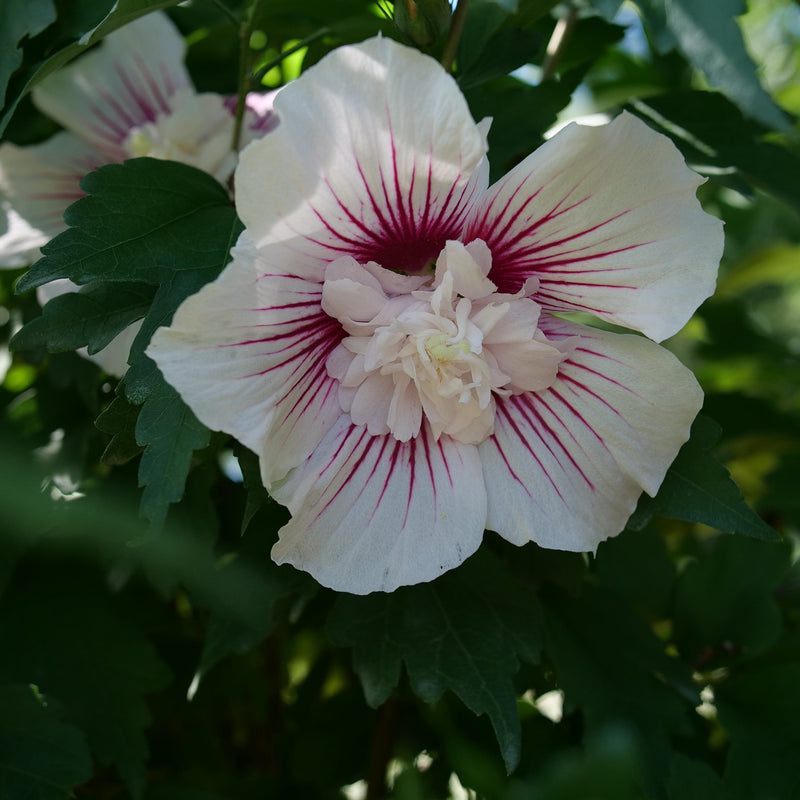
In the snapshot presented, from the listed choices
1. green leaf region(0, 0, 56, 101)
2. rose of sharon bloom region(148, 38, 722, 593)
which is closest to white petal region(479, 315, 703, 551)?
rose of sharon bloom region(148, 38, 722, 593)

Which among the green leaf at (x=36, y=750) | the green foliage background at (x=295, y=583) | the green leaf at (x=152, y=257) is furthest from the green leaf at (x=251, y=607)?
the green leaf at (x=152, y=257)

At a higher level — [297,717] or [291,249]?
[291,249]

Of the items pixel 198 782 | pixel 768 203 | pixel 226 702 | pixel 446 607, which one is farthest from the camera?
pixel 768 203

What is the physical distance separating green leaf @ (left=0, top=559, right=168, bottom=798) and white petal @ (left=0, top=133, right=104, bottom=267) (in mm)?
306

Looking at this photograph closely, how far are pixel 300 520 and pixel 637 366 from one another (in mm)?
252

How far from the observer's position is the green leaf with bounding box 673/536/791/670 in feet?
3.16

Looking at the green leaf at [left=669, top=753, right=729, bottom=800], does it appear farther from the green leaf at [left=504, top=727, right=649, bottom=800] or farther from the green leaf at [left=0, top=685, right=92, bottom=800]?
the green leaf at [left=0, top=685, right=92, bottom=800]

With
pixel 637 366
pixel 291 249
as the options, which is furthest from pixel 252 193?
pixel 637 366

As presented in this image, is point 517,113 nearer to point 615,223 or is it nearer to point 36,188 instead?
point 615,223

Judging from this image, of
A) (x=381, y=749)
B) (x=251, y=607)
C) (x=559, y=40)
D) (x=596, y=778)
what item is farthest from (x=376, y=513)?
(x=559, y=40)

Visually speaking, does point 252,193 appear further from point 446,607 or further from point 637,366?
point 446,607

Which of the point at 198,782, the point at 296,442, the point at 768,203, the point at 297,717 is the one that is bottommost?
the point at 768,203

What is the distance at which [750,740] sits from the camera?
87 centimetres

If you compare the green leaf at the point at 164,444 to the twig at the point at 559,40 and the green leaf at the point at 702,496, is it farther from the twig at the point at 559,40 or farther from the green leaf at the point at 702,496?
the twig at the point at 559,40
